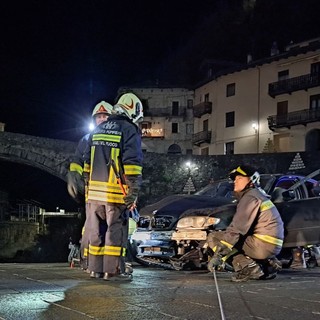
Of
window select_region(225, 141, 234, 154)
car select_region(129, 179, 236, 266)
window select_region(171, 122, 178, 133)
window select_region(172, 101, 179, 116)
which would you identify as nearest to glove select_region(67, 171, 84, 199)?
car select_region(129, 179, 236, 266)

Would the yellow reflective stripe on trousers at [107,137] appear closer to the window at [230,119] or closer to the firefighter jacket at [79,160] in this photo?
Result: the firefighter jacket at [79,160]

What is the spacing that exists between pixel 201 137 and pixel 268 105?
8.67m

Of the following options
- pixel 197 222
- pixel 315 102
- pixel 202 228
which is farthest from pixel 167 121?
pixel 202 228

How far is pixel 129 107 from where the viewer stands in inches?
255

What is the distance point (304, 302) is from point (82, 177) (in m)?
2.95

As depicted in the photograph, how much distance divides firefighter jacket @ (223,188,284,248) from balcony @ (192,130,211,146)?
4410cm

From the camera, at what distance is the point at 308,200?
835 cm

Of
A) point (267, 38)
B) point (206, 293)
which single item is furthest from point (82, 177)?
point (267, 38)

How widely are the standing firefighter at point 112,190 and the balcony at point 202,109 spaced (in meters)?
45.3

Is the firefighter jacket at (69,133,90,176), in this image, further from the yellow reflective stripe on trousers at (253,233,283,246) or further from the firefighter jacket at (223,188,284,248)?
the yellow reflective stripe on trousers at (253,233,283,246)

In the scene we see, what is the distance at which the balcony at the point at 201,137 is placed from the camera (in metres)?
50.6

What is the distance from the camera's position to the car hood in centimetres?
927

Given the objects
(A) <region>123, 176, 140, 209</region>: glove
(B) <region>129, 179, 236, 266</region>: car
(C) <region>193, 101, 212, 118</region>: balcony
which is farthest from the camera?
(C) <region>193, 101, 212, 118</region>: balcony

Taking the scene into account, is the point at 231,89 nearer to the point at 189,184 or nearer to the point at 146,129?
the point at 146,129
